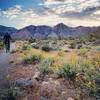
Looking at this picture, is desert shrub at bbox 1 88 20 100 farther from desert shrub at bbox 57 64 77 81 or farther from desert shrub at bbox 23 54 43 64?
desert shrub at bbox 23 54 43 64

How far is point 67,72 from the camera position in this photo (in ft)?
34.3

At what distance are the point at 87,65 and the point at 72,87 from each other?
87.9 inches

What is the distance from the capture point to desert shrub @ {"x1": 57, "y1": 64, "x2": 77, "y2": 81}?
10.2 m

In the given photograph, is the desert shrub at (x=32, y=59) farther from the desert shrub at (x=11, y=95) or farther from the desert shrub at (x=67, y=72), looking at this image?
the desert shrub at (x=11, y=95)

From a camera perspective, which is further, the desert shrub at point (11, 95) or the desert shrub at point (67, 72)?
the desert shrub at point (67, 72)

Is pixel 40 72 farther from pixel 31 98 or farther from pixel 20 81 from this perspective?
pixel 31 98

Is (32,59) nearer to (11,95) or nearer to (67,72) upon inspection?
(67,72)

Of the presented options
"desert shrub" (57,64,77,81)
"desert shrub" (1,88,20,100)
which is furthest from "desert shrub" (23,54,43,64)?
"desert shrub" (1,88,20,100)

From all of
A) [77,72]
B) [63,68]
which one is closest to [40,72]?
[63,68]

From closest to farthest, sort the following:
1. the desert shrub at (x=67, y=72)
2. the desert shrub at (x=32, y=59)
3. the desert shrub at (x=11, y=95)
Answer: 1. the desert shrub at (x=11, y=95)
2. the desert shrub at (x=67, y=72)
3. the desert shrub at (x=32, y=59)

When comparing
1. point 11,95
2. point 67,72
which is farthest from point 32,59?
point 11,95

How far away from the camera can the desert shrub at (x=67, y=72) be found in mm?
10227

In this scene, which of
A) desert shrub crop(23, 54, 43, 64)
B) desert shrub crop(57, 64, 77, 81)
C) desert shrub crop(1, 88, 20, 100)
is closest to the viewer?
desert shrub crop(1, 88, 20, 100)

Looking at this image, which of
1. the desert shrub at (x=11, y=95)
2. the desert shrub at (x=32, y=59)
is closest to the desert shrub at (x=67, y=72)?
the desert shrub at (x=11, y=95)
